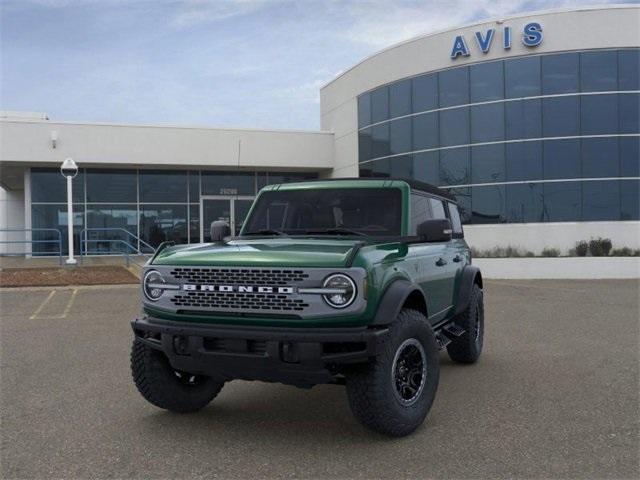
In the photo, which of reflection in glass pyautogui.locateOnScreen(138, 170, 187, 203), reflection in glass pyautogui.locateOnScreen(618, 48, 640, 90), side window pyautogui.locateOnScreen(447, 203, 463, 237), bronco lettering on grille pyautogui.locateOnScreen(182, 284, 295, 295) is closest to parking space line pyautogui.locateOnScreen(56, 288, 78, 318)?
side window pyautogui.locateOnScreen(447, 203, 463, 237)

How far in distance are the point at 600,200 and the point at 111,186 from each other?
18.1m

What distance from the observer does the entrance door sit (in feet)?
84.0

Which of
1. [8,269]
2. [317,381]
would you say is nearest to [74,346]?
[317,381]

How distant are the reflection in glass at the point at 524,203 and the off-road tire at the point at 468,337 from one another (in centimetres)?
1455

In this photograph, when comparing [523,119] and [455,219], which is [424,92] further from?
[455,219]

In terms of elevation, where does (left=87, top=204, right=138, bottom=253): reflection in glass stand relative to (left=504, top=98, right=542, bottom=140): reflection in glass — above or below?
below

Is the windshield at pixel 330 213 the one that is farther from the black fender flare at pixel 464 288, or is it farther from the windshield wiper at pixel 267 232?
the black fender flare at pixel 464 288

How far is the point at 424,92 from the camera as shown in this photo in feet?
74.6

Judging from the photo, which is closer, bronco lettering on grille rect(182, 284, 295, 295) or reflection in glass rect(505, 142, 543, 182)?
bronco lettering on grille rect(182, 284, 295, 295)

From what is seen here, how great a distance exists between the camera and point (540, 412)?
5.02 m

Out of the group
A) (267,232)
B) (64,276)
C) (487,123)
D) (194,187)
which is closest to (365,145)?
(487,123)

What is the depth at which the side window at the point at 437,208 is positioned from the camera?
6199mm

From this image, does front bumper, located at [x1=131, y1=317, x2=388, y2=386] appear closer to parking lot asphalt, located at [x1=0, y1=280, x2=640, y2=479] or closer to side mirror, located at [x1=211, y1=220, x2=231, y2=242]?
parking lot asphalt, located at [x1=0, y1=280, x2=640, y2=479]

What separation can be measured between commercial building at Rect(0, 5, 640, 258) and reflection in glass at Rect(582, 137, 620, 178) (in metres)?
0.05
